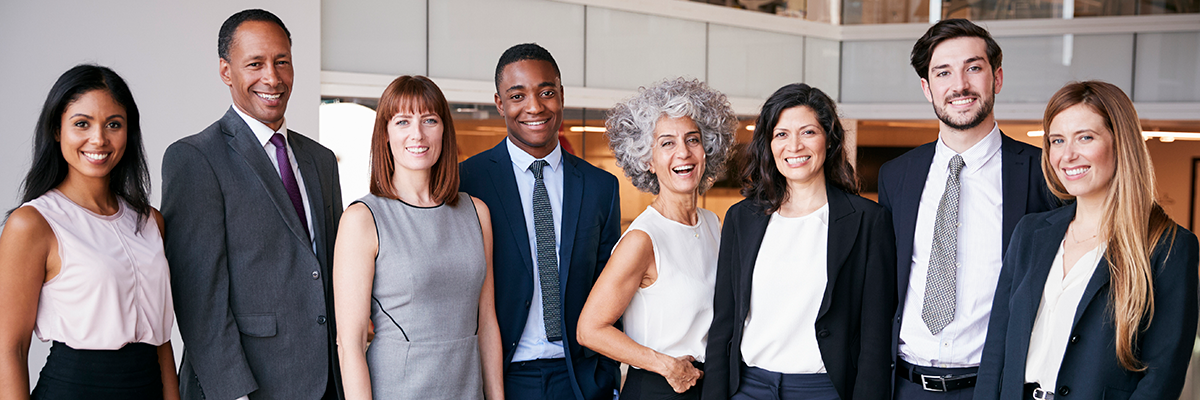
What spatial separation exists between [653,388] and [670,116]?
952mm

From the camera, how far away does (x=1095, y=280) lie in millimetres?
2203

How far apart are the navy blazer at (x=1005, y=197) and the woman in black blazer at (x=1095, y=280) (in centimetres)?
24

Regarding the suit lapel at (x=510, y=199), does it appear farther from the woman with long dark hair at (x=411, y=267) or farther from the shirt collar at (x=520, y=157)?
the woman with long dark hair at (x=411, y=267)

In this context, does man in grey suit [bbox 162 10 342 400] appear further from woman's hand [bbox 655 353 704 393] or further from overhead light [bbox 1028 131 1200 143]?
overhead light [bbox 1028 131 1200 143]

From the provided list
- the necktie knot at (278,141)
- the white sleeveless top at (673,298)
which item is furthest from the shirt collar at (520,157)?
the necktie knot at (278,141)

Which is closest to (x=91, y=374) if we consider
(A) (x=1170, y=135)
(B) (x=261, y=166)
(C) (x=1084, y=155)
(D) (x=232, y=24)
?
(B) (x=261, y=166)

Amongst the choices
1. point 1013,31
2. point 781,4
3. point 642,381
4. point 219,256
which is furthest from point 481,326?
point 1013,31

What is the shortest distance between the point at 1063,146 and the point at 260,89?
2.56 meters

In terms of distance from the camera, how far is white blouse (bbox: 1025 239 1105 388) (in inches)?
89.4

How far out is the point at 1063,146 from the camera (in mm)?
2324

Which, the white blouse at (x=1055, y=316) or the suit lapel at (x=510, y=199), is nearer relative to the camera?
the white blouse at (x=1055, y=316)

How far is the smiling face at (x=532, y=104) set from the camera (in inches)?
122

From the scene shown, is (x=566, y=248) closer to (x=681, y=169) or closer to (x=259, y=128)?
(x=681, y=169)

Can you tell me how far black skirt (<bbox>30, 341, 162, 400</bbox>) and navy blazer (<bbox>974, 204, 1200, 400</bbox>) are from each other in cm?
260
